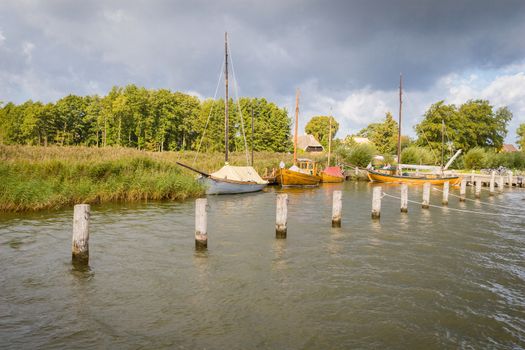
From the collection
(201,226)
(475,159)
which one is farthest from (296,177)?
(475,159)

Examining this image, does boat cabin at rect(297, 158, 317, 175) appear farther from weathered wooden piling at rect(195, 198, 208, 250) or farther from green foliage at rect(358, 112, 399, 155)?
green foliage at rect(358, 112, 399, 155)

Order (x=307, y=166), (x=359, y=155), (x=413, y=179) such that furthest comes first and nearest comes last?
(x=359, y=155)
(x=413, y=179)
(x=307, y=166)

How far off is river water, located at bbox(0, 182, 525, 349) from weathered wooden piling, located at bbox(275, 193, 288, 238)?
293mm

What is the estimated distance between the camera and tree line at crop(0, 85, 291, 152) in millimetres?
63312

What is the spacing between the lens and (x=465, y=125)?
66.8m

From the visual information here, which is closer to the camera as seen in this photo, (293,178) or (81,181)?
(81,181)

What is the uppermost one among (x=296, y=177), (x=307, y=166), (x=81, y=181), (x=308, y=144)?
(x=308, y=144)

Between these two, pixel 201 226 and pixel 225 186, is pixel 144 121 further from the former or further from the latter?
pixel 201 226

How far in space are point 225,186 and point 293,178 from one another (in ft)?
37.2

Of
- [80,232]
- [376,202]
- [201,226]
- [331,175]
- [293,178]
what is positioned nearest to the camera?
[80,232]

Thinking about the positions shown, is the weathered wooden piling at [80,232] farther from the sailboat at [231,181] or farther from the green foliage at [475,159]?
the green foliage at [475,159]

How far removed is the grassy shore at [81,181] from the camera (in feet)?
50.9

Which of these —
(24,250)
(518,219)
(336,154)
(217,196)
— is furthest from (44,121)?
(518,219)

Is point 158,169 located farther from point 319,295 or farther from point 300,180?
point 319,295
